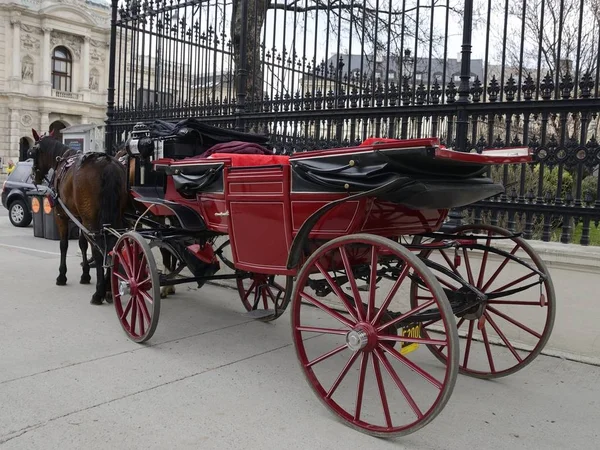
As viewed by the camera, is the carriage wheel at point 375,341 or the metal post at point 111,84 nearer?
the carriage wheel at point 375,341

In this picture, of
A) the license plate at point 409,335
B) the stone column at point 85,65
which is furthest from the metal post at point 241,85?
the stone column at point 85,65

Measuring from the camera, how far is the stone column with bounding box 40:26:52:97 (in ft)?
134

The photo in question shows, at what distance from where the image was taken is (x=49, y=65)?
135 feet

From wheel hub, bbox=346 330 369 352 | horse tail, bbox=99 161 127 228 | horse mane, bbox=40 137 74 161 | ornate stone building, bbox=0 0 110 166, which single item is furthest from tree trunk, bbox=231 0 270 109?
ornate stone building, bbox=0 0 110 166

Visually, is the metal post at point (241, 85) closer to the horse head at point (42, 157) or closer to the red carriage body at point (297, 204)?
the horse head at point (42, 157)

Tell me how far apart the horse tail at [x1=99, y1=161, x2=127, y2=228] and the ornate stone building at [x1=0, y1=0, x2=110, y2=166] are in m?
36.0

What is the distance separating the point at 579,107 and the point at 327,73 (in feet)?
9.45

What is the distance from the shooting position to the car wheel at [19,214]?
46.2 ft

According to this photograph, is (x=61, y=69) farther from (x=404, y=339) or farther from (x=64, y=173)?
(x=404, y=339)

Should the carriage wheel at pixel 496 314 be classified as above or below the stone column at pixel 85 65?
below

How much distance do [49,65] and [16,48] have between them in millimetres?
2423

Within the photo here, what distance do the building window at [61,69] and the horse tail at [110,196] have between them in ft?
136

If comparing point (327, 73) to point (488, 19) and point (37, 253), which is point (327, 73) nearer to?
point (488, 19)

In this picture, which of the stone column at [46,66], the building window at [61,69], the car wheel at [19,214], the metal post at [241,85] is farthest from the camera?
the building window at [61,69]
